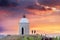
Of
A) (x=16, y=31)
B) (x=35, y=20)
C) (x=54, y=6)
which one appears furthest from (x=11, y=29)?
(x=54, y=6)

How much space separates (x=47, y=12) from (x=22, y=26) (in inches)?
33.4

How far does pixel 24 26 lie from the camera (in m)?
8.90

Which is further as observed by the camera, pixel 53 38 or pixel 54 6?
pixel 54 6

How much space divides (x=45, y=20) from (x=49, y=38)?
25.4 inches

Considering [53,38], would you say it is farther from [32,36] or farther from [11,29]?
[11,29]

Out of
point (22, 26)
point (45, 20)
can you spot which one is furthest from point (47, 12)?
point (22, 26)

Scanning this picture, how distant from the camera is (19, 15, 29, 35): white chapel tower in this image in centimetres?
889

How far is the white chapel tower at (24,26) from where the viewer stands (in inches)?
350

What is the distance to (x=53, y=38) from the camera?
866cm

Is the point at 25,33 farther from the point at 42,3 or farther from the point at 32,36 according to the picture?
the point at 42,3

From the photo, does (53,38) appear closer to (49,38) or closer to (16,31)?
(49,38)

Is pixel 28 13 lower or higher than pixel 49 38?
higher

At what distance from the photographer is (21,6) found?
9.17m

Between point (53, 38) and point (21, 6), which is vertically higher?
point (21, 6)
